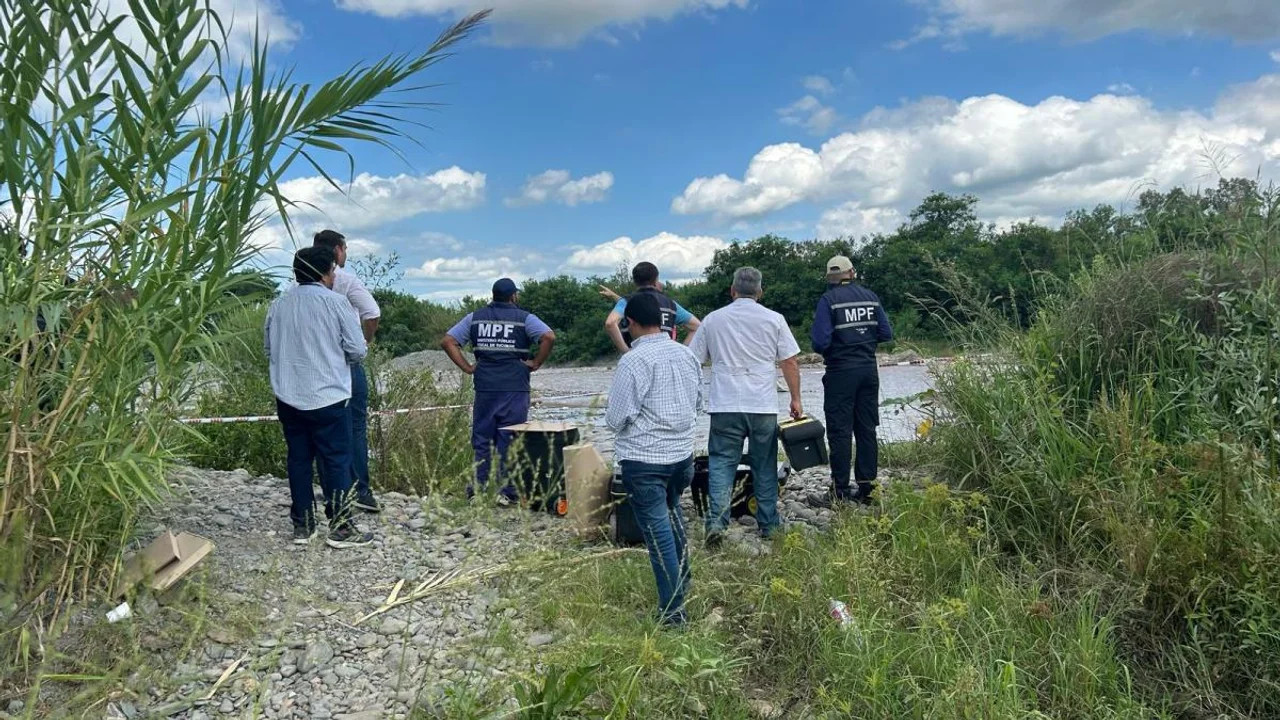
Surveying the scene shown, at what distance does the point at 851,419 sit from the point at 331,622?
3724 millimetres

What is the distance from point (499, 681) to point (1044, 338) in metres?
4.29

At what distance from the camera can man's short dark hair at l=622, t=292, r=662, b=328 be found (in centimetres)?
415

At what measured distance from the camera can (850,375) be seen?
20.2 ft

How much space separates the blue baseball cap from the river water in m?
1.09

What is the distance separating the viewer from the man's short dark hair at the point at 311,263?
16.5 ft

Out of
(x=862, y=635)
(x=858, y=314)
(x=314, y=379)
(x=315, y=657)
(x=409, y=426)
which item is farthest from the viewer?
(x=409, y=426)

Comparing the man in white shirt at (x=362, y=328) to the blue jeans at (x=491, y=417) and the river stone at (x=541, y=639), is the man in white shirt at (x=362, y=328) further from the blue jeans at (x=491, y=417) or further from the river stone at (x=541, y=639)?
the river stone at (x=541, y=639)

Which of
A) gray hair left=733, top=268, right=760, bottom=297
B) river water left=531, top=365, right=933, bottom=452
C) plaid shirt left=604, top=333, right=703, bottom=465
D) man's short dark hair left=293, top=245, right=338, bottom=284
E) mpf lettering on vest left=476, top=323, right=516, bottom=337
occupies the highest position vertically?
→ man's short dark hair left=293, top=245, right=338, bottom=284

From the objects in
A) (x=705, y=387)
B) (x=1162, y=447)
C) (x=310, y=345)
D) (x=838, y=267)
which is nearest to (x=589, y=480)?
(x=310, y=345)

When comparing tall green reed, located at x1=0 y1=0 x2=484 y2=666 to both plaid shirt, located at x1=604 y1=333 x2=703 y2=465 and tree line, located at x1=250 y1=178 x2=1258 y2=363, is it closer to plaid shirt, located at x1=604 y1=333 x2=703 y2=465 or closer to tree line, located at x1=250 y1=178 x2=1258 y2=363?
plaid shirt, located at x1=604 y1=333 x2=703 y2=465

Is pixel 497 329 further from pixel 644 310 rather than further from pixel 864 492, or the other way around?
pixel 864 492

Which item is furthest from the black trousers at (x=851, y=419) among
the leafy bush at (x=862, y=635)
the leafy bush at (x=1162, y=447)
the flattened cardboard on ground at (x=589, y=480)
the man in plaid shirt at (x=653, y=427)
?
the man in plaid shirt at (x=653, y=427)

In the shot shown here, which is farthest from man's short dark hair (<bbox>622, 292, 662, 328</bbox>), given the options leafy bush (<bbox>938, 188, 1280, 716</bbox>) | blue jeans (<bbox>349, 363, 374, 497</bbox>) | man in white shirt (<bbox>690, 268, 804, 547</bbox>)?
blue jeans (<bbox>349, 363, 374, 497</bbox>)

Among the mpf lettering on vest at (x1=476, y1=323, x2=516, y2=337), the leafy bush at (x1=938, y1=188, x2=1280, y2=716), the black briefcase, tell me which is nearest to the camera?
the leafy bush at (x1=938, y1=188, x2=1280, y2=716)
